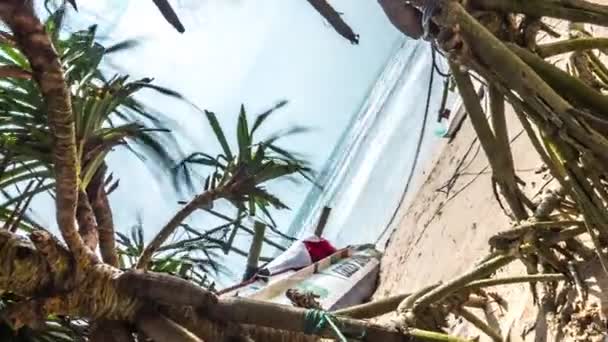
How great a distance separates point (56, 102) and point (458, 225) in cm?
105

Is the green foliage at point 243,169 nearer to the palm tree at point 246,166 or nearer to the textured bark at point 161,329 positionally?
the palm tree at point 246,166

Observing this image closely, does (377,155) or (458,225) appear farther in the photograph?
(377,155)

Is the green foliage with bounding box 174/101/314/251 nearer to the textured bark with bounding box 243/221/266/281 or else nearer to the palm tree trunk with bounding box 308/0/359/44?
the palm tree trunk with bounding box 308/0/359/44

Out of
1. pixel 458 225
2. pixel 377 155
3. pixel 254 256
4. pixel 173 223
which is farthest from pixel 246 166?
pixel 377 155

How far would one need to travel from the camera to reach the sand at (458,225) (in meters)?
1.04

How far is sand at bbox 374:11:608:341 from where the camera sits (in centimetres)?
104

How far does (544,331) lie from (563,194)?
0.17 m

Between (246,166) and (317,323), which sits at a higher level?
(246,166)

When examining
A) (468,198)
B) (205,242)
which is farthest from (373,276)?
(205,242)

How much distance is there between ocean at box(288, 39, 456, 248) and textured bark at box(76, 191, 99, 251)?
170 centimetres

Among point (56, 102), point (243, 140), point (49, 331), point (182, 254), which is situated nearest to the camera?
point (56, 102)

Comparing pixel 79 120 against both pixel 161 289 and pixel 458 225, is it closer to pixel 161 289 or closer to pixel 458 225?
pixel 161 289

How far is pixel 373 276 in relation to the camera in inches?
70.1

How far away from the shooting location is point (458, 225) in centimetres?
146
